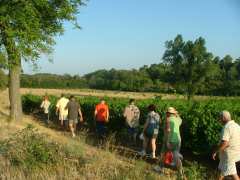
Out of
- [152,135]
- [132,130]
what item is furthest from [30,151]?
[132,130]

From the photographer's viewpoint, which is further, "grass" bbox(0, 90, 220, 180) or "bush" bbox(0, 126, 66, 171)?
"bush" bbox(0, 126, 66, 171)

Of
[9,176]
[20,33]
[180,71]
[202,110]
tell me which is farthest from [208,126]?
[180,71]

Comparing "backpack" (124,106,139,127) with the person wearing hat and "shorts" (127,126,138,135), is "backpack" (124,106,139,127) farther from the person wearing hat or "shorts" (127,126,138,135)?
the person wearing hat

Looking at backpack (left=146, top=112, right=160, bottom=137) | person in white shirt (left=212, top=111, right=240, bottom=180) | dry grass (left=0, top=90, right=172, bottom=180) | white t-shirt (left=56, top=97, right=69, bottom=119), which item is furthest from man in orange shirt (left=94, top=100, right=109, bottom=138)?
dry grass (left=0, top=90, right=172, bottom=180)

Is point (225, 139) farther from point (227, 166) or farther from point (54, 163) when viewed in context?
point (54, 163)

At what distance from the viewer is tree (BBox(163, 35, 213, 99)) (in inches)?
2295

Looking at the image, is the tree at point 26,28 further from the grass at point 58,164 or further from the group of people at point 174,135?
the grass at point 58,164

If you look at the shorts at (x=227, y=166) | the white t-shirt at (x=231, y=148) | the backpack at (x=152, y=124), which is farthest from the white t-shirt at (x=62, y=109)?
the white t-shirt at (x=231, y=148)

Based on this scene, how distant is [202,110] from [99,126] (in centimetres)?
529

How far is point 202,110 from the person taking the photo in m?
16.2

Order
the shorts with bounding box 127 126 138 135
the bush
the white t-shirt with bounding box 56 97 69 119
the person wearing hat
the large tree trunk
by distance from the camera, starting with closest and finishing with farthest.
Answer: the bush → the person wearing hat → the shorts with bounding box 127 126 138 135 → the white t-shirt with bounding box 56 97 69 119 → the large tree trunk

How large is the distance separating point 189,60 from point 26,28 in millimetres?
37180

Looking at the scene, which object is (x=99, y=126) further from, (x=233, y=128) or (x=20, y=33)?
(x=233, y=128)

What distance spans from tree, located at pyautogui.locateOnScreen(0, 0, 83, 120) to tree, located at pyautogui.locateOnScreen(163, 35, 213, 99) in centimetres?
3374
